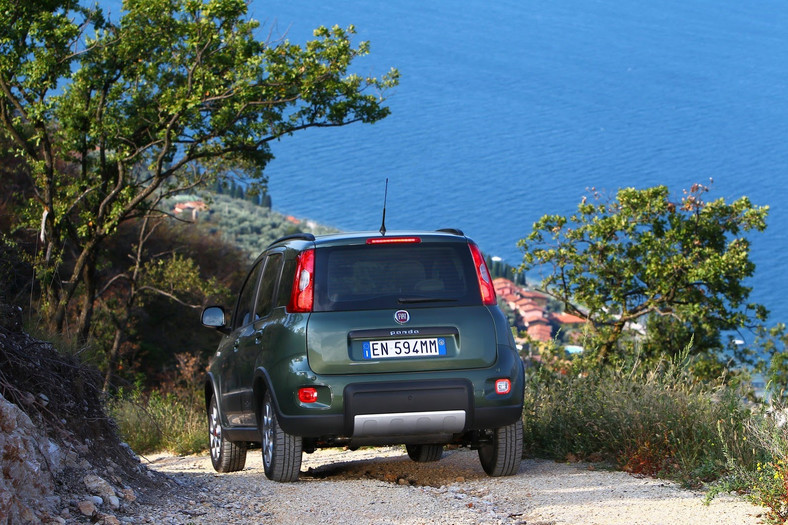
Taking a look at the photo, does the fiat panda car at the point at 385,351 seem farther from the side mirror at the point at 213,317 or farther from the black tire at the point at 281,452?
the side mirror at the point at 213,317

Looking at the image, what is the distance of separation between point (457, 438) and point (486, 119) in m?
133

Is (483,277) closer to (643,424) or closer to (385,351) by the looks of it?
(385,351)

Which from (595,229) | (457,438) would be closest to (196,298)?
(595,229)

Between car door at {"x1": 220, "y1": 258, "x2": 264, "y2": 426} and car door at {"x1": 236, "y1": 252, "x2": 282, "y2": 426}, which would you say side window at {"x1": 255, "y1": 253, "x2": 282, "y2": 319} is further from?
car door at {"x1": 220, "y1": 258, "x2": 264, "y2": 426}

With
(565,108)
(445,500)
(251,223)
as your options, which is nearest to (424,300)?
(445,500)

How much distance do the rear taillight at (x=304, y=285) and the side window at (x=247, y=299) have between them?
4.79 feet

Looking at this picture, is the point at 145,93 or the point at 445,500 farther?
the point at 145,93

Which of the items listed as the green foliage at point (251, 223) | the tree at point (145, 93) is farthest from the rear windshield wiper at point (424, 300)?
the green foliage at point (251, 223)

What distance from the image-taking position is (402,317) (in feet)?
25.2

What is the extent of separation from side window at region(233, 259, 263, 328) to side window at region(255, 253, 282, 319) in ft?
0.88

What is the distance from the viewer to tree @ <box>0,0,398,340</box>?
2194 cm

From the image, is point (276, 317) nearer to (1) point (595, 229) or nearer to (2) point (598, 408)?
(2) point (598, 408)

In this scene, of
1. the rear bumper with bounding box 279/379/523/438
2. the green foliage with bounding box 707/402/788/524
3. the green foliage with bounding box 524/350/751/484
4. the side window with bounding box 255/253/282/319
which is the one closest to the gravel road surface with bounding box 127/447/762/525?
the green foliage with bounding box 707/402/788/524

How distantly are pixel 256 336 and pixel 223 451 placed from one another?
161cm
